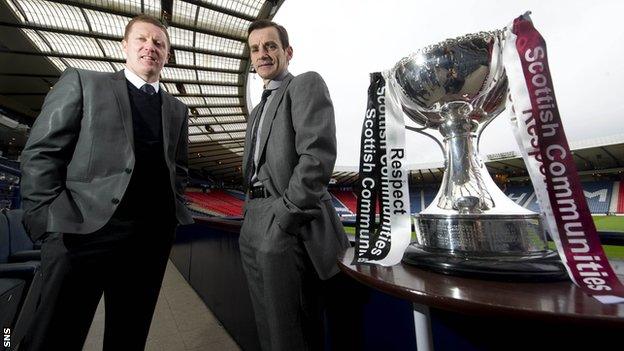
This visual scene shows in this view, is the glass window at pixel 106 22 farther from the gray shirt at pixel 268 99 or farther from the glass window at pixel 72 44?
the gray shirt at pixel 268 99

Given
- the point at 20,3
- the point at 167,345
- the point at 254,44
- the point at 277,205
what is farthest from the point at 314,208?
the point at 20,3

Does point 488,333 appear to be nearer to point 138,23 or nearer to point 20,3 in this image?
point 138,23

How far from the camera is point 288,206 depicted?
0.79 m

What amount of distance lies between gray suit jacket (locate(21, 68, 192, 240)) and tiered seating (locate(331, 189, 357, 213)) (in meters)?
20.8

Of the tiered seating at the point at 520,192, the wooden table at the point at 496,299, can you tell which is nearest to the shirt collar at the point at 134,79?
the wooden table at the point at 496,299

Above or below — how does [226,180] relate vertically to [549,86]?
above

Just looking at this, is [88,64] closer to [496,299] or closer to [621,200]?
[496,299]

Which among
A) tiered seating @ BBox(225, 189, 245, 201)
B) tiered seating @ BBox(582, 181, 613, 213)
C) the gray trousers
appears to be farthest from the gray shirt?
tiered seating @ BBox(225, 189, 245, 201)

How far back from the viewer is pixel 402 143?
60cm

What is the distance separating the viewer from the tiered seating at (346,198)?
22.4 m

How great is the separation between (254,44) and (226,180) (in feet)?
88.7

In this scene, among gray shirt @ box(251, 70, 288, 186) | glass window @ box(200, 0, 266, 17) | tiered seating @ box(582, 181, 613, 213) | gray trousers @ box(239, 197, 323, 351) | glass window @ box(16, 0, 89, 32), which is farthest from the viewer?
tiered seating @ box(582, 181, 613, 213)

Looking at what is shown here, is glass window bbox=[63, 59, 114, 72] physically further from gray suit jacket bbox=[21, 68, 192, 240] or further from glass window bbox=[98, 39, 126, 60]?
gray suit jacket bbox=[21, 68, 192, 240]

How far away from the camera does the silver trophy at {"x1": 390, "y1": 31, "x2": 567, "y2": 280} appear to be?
1.50 ft
